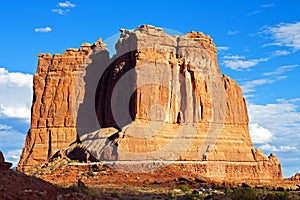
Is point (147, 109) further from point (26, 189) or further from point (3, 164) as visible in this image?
point (26, 189)

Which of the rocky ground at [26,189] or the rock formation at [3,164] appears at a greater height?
the rock formation at [3,164]

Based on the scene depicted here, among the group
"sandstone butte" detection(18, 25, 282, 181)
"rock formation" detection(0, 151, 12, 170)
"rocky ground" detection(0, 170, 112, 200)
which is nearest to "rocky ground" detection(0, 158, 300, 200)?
"sandstone butte" detection(18, 25, 282, 181)

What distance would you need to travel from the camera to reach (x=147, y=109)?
89000mm

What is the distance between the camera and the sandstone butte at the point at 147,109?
275 feet

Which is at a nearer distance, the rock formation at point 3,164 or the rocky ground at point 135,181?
the rock formation at point 3,164

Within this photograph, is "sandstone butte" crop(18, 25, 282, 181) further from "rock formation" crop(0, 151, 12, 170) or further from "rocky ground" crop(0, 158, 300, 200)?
"rock formation" crop(0, 151, 12, 170)

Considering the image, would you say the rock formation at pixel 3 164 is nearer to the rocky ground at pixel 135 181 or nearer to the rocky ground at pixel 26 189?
the rocky ground at pixel 26 189

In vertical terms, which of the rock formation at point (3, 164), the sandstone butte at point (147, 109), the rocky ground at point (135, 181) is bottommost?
the rocky ground at point (135, 181)

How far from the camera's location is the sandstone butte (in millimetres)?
83875

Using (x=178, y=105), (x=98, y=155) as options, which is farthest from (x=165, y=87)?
(x=98, y=155)

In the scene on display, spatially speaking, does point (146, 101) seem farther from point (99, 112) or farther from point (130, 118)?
point (99, 112)

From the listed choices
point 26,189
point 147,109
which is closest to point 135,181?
point 147,109

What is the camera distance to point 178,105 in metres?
94.8

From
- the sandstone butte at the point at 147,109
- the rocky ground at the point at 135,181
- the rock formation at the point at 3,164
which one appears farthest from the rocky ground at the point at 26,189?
the sandstone butte at the point at 147,109
